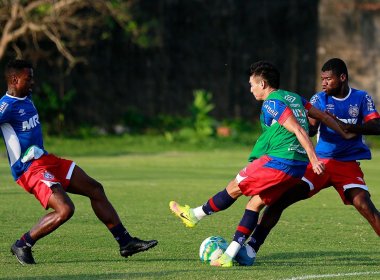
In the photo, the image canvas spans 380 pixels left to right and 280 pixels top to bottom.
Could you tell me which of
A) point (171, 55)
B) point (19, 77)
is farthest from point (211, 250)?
point (171, 55)

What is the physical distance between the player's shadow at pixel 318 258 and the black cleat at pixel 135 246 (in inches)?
38.8

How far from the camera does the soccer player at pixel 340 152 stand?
960 cm

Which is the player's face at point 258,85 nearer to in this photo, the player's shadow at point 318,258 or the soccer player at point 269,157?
the soccer player at point 269,157

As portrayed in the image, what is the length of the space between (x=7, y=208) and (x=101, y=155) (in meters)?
12.2

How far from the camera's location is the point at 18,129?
9359 millimetres

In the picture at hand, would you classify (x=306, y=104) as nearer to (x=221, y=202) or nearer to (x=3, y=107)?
(x=221, y=202)

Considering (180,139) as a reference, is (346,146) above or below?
above

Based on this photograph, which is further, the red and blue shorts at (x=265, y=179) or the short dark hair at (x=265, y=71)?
the short dark hair at (x=265, y=71)

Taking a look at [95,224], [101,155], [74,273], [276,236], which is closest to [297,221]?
[276,236]

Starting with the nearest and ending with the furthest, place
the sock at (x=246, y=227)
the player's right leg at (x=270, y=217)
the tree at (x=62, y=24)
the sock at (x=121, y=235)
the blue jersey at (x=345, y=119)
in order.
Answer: the sock at (x=246, y=227)
the player's right leg at (x=270, y=217)
the sock at (x=121, y=235)
the blue jersey at (x=345, y=119)
the tree at (x=62, y=24)

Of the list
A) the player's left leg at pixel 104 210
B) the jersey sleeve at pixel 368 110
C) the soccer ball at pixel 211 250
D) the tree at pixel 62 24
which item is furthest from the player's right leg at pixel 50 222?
the tree at pixel 62 24

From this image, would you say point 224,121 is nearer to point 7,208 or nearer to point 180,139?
point 180,139

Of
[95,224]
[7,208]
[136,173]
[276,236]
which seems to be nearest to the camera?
[276,236]

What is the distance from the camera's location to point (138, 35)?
97.0 ft
